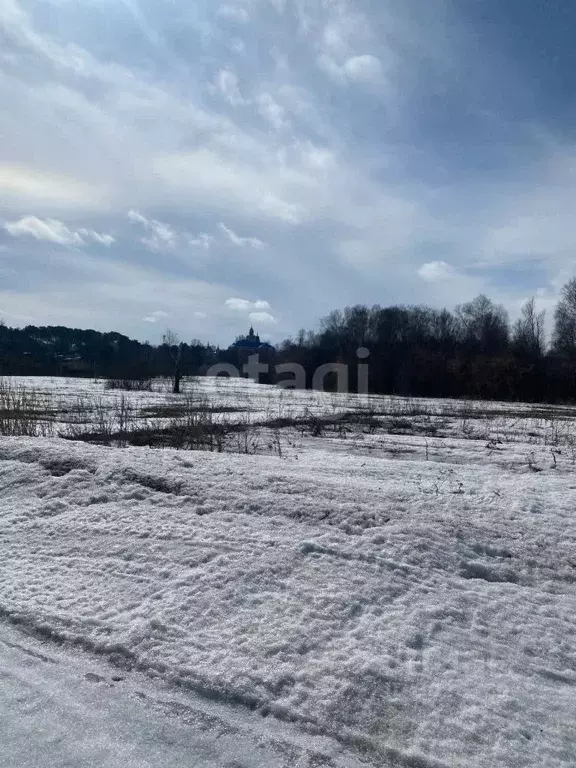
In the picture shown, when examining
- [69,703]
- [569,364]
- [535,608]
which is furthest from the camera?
[569,364]

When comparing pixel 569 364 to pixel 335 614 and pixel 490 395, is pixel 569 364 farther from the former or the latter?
pixel 335 614

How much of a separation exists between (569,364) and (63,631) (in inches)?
1661

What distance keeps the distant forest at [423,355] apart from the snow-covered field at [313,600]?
32.8 metres

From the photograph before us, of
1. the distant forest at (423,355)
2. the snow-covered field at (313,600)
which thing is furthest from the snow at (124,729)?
the distant forest at (423,355)

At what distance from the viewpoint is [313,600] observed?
3197 mm

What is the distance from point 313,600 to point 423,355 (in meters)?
47.0

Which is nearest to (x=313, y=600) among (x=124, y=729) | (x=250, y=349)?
(x=124, y=729)

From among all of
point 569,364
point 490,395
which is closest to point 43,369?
point 490,395

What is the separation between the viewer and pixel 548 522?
445 centimetres

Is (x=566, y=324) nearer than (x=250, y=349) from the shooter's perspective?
Yes

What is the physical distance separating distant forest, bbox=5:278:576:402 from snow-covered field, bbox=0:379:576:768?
108 ft

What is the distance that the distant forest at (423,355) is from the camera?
127 ft

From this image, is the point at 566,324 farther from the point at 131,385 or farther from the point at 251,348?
the point at 251,348

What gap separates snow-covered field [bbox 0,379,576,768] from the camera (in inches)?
92.4
